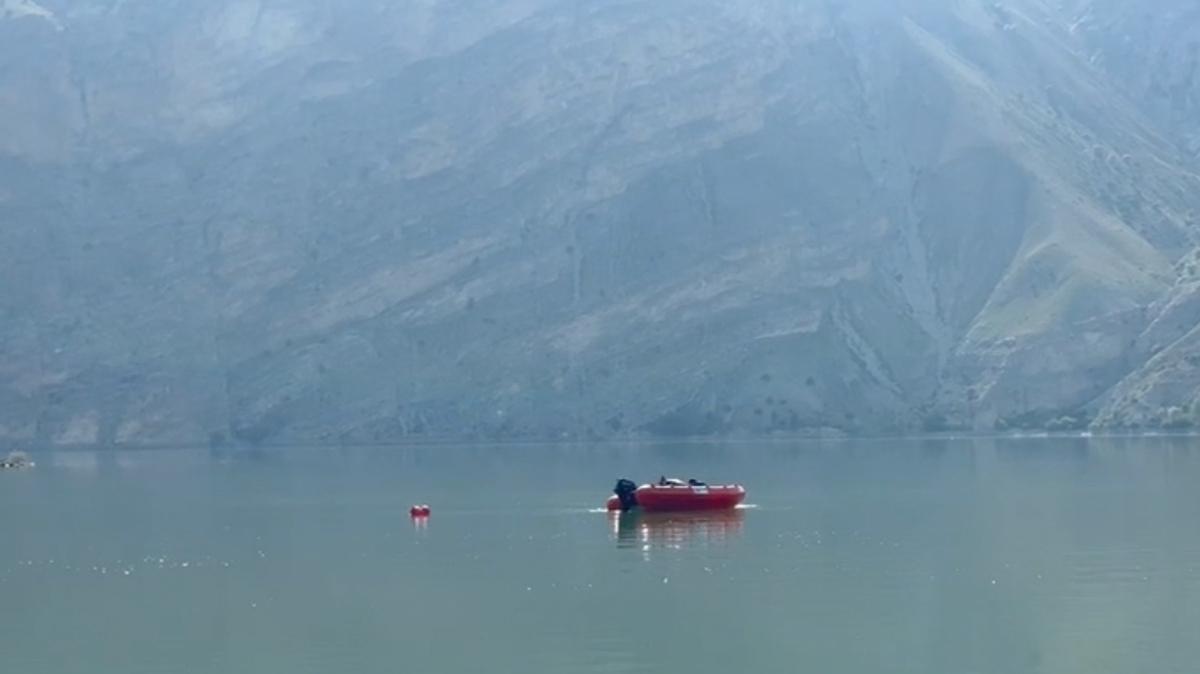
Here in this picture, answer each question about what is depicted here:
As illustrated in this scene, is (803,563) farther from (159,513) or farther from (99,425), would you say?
(99,425)

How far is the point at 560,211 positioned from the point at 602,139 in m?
7.49

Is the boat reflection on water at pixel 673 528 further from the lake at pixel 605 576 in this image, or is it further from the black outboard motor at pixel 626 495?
the black outboard motor at pixel 626 495

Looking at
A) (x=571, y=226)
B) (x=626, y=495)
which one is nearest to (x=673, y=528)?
(x=626, y=495)

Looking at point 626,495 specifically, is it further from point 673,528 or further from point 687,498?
point 673,528

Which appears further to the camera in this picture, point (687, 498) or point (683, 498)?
point (683, 498)

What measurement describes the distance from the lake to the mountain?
45.7m

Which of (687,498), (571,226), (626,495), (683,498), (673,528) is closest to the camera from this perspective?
(673,528)

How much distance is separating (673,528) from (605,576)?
Result: 18.0 meters

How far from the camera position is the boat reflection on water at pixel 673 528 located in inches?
2473

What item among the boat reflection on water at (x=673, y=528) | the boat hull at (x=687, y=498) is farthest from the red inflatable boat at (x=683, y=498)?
the boat reflection on water at (x=673, y=528)

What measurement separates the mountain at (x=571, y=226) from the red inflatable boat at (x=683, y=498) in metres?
60.6

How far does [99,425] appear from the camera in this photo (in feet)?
473

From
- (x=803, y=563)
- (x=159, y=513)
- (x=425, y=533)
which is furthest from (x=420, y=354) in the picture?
(x=803, y=563)

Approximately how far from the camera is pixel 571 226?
500 ft
